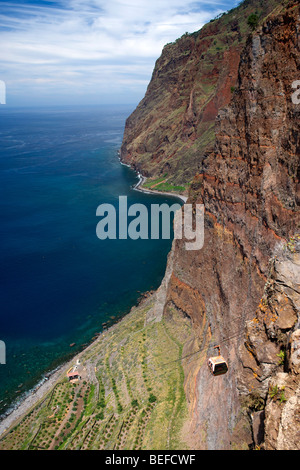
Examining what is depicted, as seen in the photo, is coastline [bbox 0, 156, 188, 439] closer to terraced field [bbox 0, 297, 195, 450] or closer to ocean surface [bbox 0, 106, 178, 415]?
ocean surface [bbox 0, 106, 178, 415]

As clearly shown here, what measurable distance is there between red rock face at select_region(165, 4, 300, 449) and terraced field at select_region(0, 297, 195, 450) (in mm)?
2500

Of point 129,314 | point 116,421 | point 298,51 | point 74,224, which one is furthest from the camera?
point 74,224

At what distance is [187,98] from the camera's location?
119000mm

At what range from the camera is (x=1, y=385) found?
41938 mm

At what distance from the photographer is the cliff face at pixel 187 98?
97925mm

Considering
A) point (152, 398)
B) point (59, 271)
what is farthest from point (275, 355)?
point (59, 271)

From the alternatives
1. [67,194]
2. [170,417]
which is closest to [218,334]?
[170,417]

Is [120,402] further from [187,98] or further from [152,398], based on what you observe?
[187,98]

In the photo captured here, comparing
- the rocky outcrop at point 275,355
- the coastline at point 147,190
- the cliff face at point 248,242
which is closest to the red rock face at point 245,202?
the cliff face at point 248,242

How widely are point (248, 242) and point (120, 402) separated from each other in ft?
67.5

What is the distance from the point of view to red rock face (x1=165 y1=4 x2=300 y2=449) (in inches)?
870

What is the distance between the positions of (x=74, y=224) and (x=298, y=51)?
2855 inches

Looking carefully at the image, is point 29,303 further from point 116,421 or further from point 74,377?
point 116,421

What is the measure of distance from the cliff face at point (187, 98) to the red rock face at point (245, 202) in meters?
64.4
